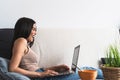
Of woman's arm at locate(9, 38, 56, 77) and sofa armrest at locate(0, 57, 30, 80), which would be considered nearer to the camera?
sofa armrest at locate(0, 57, 30, 80)

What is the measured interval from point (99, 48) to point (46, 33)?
62 cm

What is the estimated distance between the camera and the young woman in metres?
2.06

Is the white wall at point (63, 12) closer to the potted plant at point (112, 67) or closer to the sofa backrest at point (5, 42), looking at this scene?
the sofa backrest at point (5, 42)

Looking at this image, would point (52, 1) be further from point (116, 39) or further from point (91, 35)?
point (116, 39)

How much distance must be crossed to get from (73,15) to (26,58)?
97 centimetres

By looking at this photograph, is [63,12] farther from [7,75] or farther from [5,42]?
[7,75]

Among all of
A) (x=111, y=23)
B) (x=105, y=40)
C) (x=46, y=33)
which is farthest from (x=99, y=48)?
(x=46, y=33)

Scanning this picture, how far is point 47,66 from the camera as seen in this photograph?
8.80ft

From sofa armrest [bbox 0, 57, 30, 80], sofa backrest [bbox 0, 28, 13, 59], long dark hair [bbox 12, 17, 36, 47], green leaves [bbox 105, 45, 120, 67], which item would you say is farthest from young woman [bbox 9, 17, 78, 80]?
green leaves [bbox 105, 45, 120, 67]

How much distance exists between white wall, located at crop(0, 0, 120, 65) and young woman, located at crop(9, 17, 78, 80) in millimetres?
523

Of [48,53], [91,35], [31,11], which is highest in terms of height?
[31,11]

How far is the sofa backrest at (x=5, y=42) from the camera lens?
8.37 ft

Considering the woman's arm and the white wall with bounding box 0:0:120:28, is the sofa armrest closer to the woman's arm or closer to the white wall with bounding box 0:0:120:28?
the woman's arm

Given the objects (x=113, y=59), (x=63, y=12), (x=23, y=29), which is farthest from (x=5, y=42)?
(x=113, y=59)
